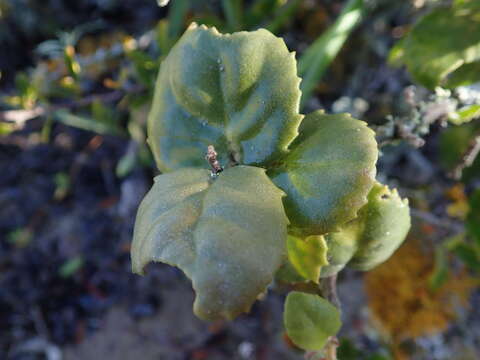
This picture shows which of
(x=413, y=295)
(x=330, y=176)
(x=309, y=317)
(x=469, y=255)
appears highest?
(x=330, y=176)

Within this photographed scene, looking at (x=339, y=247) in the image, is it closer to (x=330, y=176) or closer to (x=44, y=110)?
(x=330, y=176)

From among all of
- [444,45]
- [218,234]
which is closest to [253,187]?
[218,234]

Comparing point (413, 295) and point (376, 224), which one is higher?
point (376, 224)

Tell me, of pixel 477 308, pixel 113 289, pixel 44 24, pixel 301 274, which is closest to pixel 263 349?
pixel 113 289

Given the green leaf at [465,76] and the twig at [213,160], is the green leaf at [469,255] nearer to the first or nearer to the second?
the green leaf at [465,76]

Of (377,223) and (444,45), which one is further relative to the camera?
(444,45)

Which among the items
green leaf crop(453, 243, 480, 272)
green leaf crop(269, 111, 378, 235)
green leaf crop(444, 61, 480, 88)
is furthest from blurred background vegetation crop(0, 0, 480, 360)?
green leaf crop(269, 111, 378, 235)
